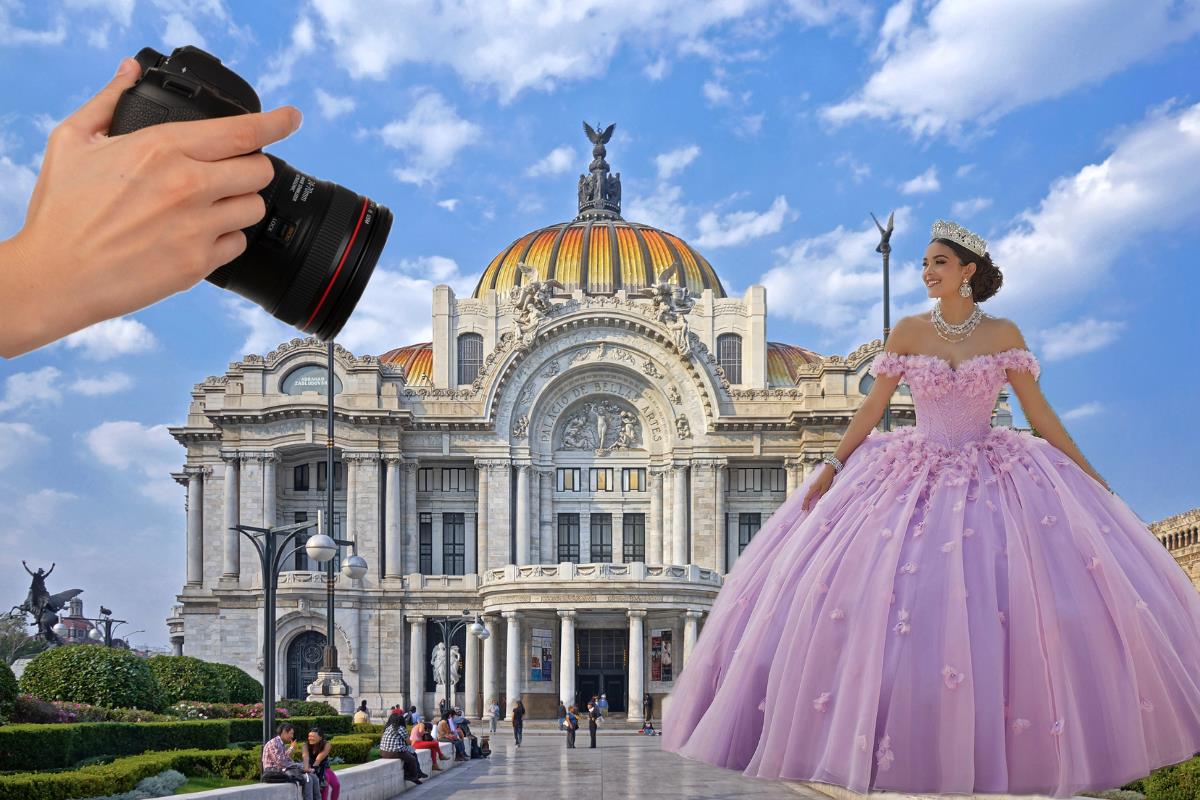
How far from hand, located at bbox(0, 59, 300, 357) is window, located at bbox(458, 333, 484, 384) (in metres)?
68.5

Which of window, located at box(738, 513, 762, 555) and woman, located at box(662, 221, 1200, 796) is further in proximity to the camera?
window, located at box(738, 513, 762, 555)

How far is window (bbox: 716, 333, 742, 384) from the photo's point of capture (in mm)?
71500

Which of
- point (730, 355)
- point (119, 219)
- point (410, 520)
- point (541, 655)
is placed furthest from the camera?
point (730, 355)

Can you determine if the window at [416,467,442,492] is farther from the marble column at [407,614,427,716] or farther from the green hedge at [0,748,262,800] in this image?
the green hedge at [0,748,262,800]

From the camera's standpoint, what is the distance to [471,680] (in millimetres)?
61062

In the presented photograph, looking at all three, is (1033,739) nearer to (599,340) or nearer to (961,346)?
(961,346)

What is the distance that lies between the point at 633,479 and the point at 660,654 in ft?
30.2

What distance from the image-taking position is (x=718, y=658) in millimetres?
6395

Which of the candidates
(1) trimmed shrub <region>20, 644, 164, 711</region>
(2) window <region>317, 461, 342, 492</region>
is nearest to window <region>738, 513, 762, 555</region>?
(2) window <region>317, 461, 342, 492</region>

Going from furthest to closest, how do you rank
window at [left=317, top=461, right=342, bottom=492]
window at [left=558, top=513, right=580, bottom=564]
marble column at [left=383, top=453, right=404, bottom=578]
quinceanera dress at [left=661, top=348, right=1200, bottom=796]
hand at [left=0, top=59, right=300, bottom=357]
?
window at [left=558, top=513, right=580, bottom=564], window at [left=317, top=461, right=342, bottom=492], marble column at [left=383, top=453, right=404, bottom=578], quinceanera dress at [left=661, top=348, right=1200, bottom=796], hand at [left=0, top=59, right=300, bottom=357]

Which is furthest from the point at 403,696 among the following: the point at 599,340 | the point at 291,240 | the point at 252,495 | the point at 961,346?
the point at 291,240

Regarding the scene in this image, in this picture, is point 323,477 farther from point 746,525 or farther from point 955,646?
point 955,646

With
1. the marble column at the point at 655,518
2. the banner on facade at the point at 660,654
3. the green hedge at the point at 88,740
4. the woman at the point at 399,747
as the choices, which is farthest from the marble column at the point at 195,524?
the woman at the point at 399,747

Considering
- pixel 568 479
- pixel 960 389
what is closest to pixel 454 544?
pixel 568 479
